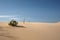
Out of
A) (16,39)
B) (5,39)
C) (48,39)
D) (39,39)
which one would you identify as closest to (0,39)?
(5,39)

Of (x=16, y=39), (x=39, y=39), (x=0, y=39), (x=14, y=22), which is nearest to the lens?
(x=0, y=39)

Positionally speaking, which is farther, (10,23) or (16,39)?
(10,23)

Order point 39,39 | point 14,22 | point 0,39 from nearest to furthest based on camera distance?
point 0,39 → point 39,39 → point 14,22

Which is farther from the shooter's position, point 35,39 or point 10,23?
point 10,23

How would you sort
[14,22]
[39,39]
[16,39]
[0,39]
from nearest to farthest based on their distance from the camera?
1. [0,39]
2. [16,39]
3. [39,39]
4. [14,22]

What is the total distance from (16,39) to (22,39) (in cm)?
57

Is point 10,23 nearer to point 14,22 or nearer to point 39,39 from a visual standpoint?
point 14,22

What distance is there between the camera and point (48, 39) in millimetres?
13031

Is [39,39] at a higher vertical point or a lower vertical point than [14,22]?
lower

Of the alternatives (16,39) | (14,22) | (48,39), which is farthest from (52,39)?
(14,22)

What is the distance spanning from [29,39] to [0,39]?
274 centimetres

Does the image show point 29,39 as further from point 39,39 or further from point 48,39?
point 48,39

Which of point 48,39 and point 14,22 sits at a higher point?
point 14,22

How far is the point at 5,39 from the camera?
36.6ft
